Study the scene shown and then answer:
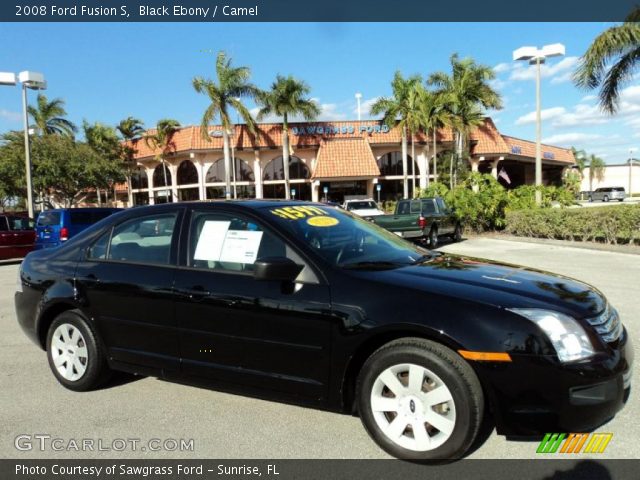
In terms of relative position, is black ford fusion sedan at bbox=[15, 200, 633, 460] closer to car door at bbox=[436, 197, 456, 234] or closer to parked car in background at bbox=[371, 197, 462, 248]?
parked car in background at bbox=[371, 197, 462, 248]

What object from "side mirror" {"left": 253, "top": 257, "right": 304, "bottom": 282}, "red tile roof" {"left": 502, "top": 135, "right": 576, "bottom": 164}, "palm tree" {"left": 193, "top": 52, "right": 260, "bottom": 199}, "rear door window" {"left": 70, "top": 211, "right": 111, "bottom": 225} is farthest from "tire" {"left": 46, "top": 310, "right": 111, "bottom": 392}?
"red tile roof" {"left": 502, "top": 135, "right": 576, "bottom": 164}

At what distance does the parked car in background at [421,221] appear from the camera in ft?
53.3

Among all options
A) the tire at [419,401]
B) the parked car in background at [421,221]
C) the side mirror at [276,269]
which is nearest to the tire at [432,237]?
the parked car in background at [421,221]

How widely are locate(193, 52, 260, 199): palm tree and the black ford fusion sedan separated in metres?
31.7

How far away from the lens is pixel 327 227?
13.2ft

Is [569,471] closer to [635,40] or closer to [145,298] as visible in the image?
[145,298]

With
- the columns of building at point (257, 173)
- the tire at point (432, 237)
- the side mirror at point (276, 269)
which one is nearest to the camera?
the side mirror at point (276, 269)

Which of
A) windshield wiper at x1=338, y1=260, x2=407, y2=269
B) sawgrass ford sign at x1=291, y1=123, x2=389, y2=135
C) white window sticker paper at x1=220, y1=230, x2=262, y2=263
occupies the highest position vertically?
sawgrass ford sign at x1=291, y1=123, x2=389, y2=135

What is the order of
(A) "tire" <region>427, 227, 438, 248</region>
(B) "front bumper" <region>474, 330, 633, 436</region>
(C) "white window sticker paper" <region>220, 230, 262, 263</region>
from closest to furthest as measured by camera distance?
(B) "front bumper" <region>474, 330, 633, 436</region> → (C) "white window sticker paper" <region>220, 230, 262, 263</region> → (A) "tire" <region>427, 227, 438, 248</region>

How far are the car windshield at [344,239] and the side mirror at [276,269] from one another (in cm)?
24

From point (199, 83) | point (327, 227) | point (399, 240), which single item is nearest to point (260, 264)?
point (327, 227)

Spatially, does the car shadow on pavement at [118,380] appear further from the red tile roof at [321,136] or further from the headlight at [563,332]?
the red tile roof at [321,136]

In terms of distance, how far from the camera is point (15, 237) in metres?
15.5

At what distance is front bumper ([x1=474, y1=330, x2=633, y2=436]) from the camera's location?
113 inches
